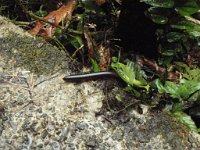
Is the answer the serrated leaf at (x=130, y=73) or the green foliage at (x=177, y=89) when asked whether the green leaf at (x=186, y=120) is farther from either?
the serrated leaf at (x=130, y=73)

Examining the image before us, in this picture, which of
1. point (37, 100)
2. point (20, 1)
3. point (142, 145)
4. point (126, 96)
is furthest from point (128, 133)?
point (20, 1)

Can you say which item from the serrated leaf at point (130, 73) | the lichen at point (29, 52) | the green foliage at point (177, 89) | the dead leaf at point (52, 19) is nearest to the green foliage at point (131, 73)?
the serrated leaf at point (130, 73)

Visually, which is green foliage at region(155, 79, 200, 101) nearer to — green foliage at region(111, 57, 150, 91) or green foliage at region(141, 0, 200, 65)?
green foliage at region(111, 57, 150, 91)

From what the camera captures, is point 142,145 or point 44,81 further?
point 44,81

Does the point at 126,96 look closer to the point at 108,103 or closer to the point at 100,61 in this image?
the point at 108,103

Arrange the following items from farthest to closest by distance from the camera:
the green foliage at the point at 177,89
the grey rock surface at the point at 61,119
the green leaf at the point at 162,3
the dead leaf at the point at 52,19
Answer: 1. the dead leaf at the point at 52,19
2. the green foliage at the point at 177,89
3. the green leaf at the point at 162,3
4. the grey rock surface at the point at 61,119

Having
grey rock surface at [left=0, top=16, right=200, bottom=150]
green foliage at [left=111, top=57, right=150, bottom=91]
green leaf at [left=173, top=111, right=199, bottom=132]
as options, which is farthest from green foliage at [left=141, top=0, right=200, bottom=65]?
grey rock surface at [left=0, top=16, right=200, bottom=150]
